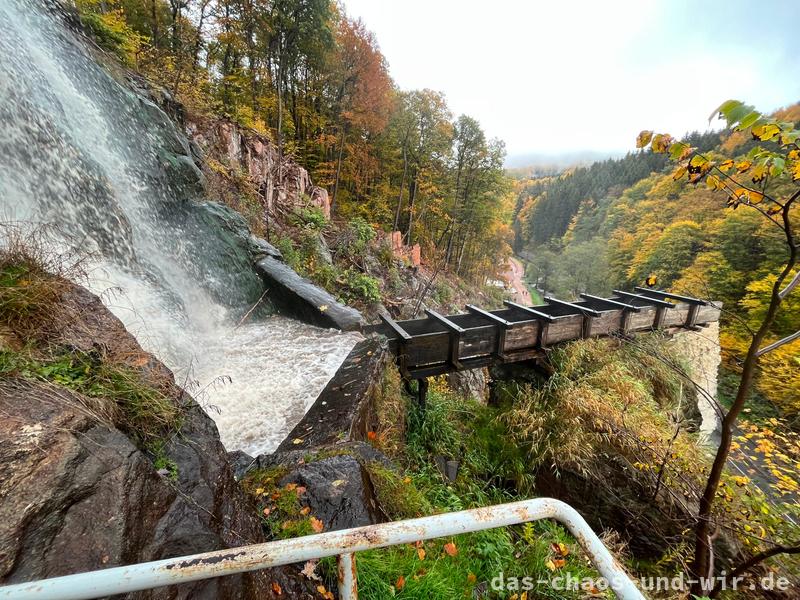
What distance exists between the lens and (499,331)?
19.6ft

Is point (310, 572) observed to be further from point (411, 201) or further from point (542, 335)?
point (411, 201)

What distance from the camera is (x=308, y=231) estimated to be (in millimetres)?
9289

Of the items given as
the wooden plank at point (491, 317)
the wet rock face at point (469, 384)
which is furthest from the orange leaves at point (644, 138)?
the wet rock face at point (469, 384)

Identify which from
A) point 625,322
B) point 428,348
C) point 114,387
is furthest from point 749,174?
point 625,322

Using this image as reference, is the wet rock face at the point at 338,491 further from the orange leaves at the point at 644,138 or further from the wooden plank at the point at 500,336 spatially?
the wooden plank at the point at 500,336

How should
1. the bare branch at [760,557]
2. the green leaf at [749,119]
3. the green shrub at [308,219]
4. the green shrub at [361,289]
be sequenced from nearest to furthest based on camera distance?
1. the green leaf at [749,119]
2. the bare branch at [760,557]
3. the green shrub at [361,289]
4. the green shrub at [308,219]

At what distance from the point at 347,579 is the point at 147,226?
6163 mm

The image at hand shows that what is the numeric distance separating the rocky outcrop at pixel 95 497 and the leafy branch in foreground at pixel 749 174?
307cm

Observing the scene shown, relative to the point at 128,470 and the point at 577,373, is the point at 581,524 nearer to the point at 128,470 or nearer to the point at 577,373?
the point at 128,470

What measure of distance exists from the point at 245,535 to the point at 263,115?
16.8m

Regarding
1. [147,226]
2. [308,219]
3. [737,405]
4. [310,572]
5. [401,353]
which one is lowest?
[401,353]

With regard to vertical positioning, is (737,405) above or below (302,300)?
above

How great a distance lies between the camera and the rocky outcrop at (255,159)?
29.0ft

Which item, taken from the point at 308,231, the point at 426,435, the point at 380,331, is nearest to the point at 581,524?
the point at 426,435
